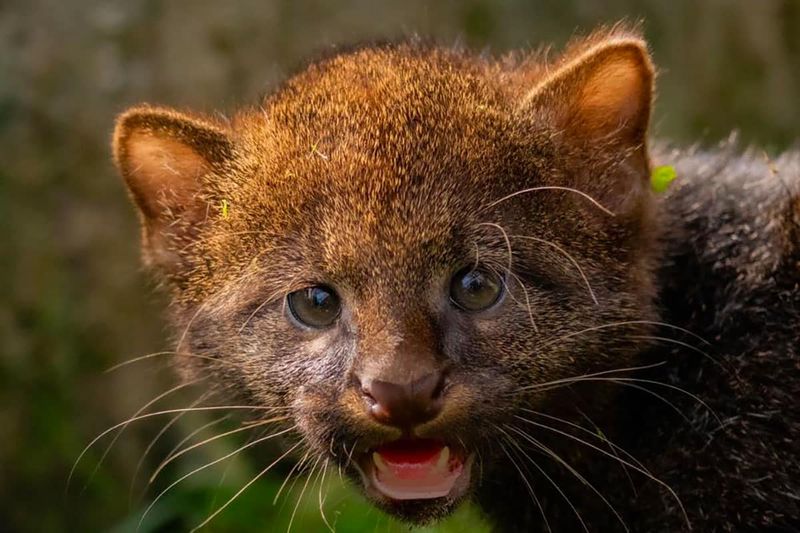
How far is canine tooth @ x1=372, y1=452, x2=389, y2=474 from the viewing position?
3887 millimetres

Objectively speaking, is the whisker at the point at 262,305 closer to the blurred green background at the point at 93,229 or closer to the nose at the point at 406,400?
the nose at the point at 406,400

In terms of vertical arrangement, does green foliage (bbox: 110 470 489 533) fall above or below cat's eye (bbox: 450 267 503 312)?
below

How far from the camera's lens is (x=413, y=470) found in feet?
12.7

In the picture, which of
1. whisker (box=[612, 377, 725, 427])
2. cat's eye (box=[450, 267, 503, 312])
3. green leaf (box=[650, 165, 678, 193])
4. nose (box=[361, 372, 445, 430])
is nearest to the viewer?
nose (box=[361, 372, 445, 430])

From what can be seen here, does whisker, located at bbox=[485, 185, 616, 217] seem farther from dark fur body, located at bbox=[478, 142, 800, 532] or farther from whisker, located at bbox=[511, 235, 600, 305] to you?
dark fur body, located at bbox=[478, 142, 800, 532]

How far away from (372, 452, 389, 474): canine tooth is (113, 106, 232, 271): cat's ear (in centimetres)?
132

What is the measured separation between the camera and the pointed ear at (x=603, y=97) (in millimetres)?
4223

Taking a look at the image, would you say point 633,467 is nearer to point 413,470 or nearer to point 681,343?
point 681,343

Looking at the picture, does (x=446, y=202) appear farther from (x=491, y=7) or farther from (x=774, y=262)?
(x=491, y=7)

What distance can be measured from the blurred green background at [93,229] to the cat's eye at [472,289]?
313 cm

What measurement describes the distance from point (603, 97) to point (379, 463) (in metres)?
1.56

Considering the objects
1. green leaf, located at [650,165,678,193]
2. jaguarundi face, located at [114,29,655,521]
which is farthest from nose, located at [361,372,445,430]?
green leaf, located at [650,165,678,193]

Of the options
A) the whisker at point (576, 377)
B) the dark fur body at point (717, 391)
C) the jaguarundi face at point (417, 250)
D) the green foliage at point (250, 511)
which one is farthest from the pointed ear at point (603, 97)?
the green foliage at point (250, 511)

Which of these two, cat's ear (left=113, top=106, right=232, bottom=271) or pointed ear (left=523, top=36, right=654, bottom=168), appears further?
cat's ear (left=113, top=106, right=232, bottom=271)
